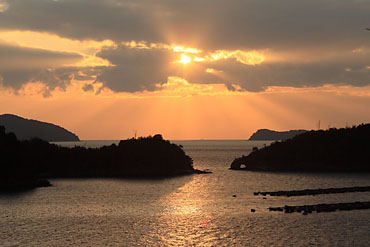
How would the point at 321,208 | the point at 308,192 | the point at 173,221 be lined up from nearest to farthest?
the point at 173,221 < the point at 321,208 < the point at 308,192

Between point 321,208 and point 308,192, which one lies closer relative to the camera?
point 321,208

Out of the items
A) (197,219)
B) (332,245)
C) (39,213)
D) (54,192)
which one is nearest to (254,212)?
(197,219)

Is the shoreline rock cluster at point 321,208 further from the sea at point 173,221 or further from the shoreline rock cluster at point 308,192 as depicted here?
the shoreline rock cluster at point 308,192

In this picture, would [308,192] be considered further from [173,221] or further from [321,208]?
[173,221]

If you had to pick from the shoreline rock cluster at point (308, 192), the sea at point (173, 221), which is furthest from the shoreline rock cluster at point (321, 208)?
the shoreline rock cluster at point (308, 192)

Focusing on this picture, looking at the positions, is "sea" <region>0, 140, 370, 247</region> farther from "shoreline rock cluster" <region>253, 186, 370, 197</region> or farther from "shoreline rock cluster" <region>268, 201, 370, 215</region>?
"shoreline rock cluster" <region>253, 186, 370, 197</region>

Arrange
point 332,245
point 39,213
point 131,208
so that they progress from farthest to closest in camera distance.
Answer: point 131,208, point 39,213, point 332,245

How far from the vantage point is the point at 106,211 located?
99.9 m

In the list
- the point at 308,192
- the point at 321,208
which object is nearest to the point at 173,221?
the point at 321,208

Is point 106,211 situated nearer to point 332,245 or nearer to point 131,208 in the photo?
point 131,208

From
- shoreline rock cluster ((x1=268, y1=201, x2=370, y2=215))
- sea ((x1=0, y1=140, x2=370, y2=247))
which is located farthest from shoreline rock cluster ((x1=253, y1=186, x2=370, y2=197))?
shoreline rock cluster ((x1=268, y1=201, x2=370, y2=215))

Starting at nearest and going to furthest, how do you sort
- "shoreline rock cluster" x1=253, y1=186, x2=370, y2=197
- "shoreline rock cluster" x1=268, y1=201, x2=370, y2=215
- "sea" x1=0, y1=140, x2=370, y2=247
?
"sea" x1=0, y1=140, x2=370, y2=247
"shoreline rock cluster" x1=268, y1=201, x2=370, y2=215
"shoreline rock cluster" x1=253, y1=186, x2=370, y2=197

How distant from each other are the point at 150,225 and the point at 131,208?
22968 millimetres

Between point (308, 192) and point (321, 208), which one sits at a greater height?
point (308, 192)
